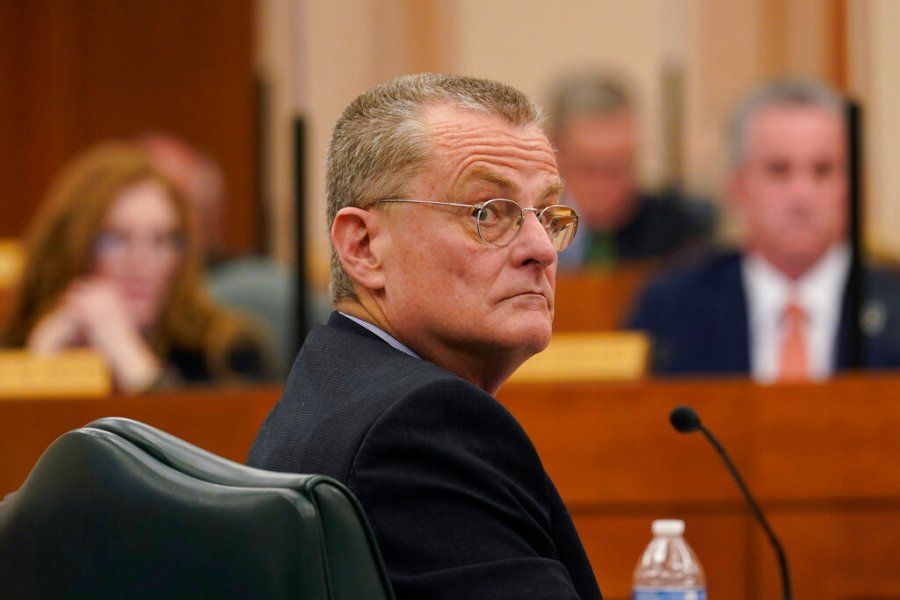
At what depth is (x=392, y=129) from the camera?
4.85 feet

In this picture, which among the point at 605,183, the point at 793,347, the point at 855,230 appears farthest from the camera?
the point at 605,183

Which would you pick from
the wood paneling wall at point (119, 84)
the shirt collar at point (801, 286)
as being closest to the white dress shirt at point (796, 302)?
the shirt collar at point (801, 286)

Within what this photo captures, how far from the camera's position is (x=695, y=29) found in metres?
7.68

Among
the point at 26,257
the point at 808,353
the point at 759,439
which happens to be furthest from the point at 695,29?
the point at 759,439

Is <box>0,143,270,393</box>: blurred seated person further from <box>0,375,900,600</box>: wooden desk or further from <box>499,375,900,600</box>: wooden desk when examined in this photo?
<box>499,375,900,600</box>: wooden desk

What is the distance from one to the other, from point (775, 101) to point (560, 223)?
283cm

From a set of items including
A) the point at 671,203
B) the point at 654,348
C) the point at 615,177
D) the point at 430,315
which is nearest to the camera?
the point at 430,315

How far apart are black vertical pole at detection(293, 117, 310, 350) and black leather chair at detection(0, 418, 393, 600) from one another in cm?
205

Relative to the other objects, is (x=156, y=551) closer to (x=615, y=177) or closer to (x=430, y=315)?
(x=430, y=315)

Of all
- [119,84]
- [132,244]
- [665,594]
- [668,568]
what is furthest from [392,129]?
[119,84]

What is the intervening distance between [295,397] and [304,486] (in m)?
0.38

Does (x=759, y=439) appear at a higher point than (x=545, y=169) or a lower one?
lower

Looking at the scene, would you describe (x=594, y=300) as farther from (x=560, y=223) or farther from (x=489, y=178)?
(x=489, y=178)

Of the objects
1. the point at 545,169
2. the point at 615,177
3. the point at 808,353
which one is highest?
the point at 545,169
